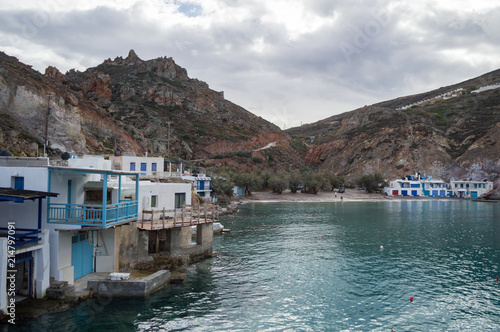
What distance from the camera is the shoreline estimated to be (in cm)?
9594

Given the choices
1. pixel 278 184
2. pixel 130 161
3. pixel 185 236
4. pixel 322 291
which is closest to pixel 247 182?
pixel 278 184

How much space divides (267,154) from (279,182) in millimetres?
48961

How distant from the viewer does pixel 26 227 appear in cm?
1739

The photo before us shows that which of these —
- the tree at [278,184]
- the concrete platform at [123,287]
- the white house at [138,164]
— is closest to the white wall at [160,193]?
the concrete platform at [123,287]

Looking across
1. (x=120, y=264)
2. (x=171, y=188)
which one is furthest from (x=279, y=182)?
(x=120, y=264)

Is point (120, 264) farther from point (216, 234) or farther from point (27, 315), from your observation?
point (216, 234)

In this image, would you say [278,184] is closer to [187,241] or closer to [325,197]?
[325,197]

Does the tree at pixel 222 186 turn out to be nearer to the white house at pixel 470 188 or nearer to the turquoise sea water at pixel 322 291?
the turquoise sea water at pixel 322 291

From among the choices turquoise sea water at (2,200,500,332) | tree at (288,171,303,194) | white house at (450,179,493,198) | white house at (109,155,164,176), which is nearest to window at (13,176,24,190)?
turquoise sea water at (2,200,500,332)

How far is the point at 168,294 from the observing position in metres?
20.0

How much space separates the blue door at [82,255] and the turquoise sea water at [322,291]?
266cm

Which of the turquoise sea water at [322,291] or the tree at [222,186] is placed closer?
the turquoise sea water at [322,291]

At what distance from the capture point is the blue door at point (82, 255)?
19.1m

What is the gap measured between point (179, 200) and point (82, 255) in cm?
1036
